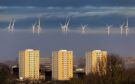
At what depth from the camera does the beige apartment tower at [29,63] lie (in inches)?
5007

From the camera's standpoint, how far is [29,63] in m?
134

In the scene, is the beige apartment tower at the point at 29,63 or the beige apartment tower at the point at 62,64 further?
the beige apartment tower at the point at 29,63

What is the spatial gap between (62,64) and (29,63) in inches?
312

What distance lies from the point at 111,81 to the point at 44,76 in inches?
2480

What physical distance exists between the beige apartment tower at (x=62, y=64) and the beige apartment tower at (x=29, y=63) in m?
Result: 4.01

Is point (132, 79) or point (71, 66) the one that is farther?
point (71, 66)

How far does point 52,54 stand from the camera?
466ft

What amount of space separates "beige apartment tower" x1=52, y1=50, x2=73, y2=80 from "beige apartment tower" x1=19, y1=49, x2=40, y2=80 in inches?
158

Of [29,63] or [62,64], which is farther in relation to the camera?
[29,63]

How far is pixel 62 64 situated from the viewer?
5212 inches

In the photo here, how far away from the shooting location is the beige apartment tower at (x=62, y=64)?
4990 inches

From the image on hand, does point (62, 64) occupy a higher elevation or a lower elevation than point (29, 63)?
lower

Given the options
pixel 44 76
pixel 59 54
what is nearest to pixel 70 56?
pixel 59 54

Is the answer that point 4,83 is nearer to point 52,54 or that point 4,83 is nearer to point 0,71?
point 0,71
